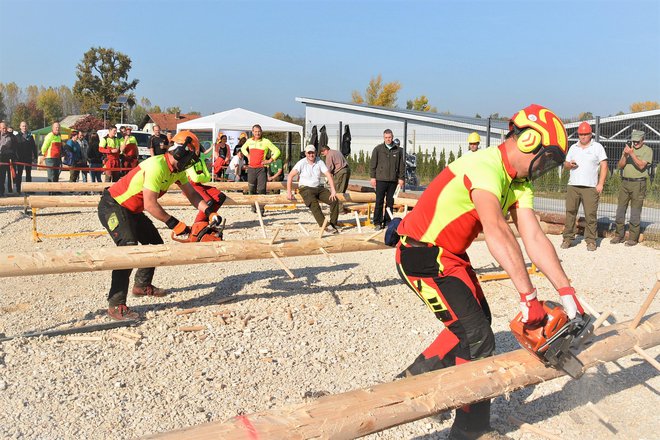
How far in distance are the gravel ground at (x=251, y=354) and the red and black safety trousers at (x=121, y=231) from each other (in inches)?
15.2

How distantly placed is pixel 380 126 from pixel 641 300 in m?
15.2

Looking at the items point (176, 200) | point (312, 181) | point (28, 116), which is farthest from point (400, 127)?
point (28, 116)

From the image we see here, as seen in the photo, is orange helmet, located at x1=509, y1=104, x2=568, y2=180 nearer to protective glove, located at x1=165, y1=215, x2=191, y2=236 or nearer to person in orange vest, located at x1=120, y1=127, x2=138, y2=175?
protective glove, located at x1=165, y1=215, x2=191, y2=236

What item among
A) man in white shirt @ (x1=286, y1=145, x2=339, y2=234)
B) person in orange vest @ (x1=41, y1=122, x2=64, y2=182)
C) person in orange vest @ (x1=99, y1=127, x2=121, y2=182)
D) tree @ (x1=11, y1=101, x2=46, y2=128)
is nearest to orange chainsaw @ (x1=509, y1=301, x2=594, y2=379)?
man in white shirt @ (x1=286, y1=145, x2=339, y2=234)

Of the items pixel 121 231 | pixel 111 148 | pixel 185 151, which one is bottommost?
pixel 111 148

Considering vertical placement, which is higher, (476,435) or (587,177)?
(587,177)

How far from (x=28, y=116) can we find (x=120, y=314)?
7461cm

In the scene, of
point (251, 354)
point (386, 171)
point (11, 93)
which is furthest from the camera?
point (11, 93)

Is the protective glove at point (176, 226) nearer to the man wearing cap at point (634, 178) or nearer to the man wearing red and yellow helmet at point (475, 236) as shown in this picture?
the man wearing red and yellow helmet at point (475, 236)

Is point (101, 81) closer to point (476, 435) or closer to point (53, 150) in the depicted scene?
point (53, 150)

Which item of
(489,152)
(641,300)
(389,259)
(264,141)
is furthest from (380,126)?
(489,152)

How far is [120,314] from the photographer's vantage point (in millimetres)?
5977

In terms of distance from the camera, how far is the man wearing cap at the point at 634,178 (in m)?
10.1

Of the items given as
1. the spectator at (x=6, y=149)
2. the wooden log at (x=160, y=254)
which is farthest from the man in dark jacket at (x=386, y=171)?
the spectator at (x=6, y=149)
